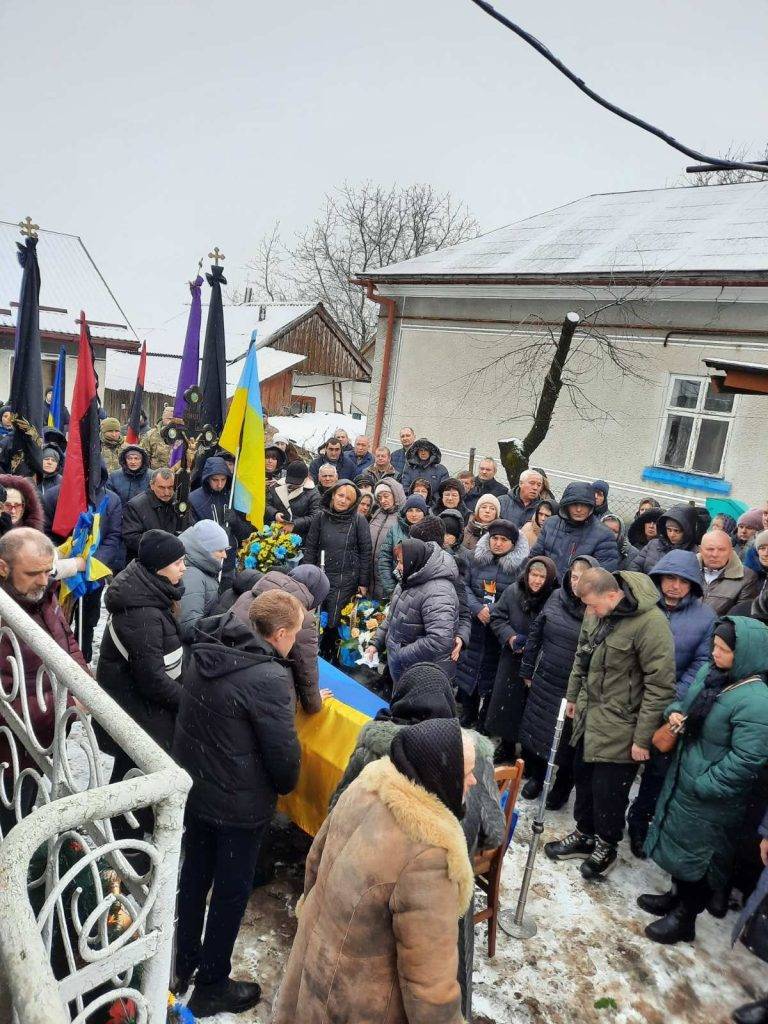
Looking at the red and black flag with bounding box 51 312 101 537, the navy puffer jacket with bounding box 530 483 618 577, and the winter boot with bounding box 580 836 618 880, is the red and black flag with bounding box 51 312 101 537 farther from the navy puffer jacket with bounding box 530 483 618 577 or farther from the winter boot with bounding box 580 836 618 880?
the winter boot with bounding box 580 836 618 880

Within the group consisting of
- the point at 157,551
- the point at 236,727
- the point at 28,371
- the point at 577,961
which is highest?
the point at 28,371

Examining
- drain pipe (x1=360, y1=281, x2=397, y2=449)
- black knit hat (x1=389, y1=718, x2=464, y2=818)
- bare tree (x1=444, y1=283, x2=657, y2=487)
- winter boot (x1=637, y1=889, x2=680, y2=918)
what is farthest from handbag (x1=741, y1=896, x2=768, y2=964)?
drain pipe (x1=360, y1=281, x2=397, y2=449)

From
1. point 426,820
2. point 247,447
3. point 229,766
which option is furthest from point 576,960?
point 247,447

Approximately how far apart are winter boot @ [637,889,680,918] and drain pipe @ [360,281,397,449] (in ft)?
38.7

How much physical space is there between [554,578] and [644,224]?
1073 cm

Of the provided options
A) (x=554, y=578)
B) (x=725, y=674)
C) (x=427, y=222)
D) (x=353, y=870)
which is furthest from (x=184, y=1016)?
(x=427, y=222)

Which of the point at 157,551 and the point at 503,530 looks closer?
the point at 157,551

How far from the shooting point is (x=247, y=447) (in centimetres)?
609

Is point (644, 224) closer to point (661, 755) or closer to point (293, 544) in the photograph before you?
point (293, 544)

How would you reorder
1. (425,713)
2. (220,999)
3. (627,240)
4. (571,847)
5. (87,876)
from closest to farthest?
(87,876), (425,713), (220,999), (571,847), (627,240)

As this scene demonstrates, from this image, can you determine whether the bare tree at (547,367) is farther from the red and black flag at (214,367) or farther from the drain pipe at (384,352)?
the red and black flag at (214,367)

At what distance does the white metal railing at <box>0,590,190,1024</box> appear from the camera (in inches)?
45.3

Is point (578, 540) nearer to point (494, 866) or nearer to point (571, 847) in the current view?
point (571, 847)

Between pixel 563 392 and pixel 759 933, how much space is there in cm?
1012
